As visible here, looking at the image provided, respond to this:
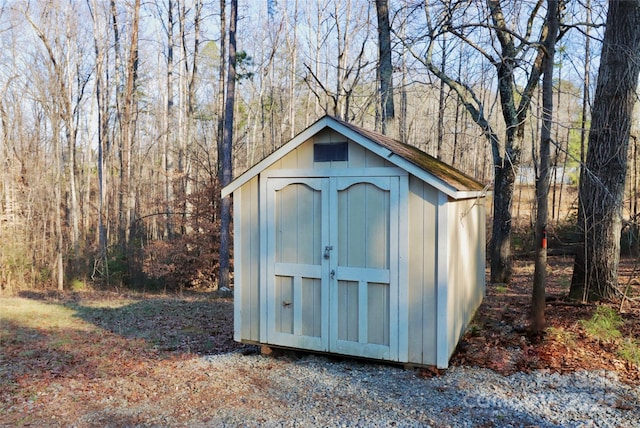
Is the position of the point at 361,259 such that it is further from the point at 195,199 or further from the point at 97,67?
the point at 97,67

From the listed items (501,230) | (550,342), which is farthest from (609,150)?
(501,230)

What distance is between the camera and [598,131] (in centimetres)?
639

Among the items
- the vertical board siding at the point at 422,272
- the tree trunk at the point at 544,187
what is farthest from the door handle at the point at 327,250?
the tree trunk at the point at 544,187

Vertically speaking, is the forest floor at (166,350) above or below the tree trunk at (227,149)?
below

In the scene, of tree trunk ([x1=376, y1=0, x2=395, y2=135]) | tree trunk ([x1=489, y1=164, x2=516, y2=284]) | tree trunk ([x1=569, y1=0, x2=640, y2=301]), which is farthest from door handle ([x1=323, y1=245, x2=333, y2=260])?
tree trunk ([x1=376, y1=0, x2=395, y2=135])

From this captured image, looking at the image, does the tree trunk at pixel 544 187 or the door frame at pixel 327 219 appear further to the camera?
the tree trunk at pixel 544 187

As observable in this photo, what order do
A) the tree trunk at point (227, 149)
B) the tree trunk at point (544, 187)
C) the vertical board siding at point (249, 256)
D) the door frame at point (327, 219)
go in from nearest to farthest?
the door frame at point (327, 219)
the tree trunk at point (544, 187)
the vertical board siding at point (249, 256)
the tree trunk at point (227, 149)

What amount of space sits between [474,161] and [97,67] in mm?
19707

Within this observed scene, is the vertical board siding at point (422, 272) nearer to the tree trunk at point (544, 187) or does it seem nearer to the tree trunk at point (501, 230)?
the tree trunk at point (544, 187)

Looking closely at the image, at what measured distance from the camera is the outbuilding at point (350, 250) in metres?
4.90

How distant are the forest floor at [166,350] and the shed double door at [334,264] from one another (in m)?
0.84

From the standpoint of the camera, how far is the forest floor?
463cm

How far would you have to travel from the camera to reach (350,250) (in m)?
5.19

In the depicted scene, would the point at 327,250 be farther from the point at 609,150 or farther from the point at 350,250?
the point at 609,150
